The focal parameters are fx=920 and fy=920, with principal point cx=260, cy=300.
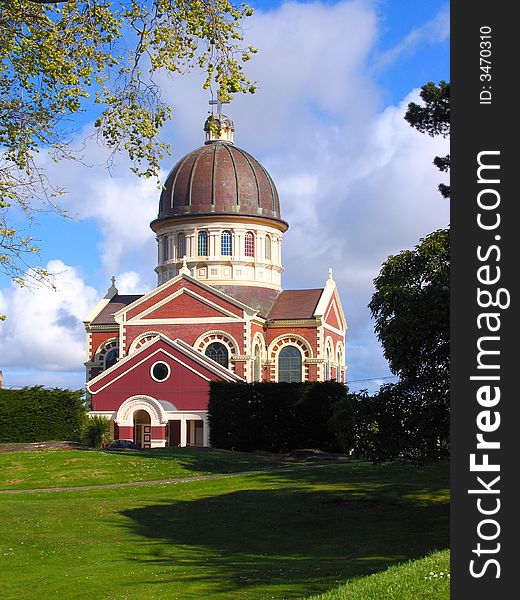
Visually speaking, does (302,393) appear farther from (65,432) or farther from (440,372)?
(440,372)

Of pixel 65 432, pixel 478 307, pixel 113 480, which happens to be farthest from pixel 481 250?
pixel 65 432

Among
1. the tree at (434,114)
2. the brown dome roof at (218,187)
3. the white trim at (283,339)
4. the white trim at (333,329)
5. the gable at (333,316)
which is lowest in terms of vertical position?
the white trim at (283,339)

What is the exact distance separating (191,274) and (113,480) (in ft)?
87.1

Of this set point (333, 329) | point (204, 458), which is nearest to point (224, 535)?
point (204, 458)

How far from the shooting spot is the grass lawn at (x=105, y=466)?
31547mm

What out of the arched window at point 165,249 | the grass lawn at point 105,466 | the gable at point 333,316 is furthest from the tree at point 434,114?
the arched window at point 165,249

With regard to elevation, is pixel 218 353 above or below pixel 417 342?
above

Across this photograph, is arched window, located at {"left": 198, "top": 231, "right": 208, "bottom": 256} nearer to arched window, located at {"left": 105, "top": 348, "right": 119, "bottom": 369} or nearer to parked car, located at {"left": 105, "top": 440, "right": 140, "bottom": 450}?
arched window, located at {"left": 105, "top": 348, "right": 119, "bottom": 369}

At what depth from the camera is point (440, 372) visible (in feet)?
63.9

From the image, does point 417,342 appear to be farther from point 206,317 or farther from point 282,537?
point 206,317

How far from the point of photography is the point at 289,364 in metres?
54.4

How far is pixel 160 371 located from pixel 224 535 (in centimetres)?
2699

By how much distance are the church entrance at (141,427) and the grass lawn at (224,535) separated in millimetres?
16917

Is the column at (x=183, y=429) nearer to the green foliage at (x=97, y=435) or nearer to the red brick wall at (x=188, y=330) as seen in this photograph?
the green foliage at (x=97, y=435)
